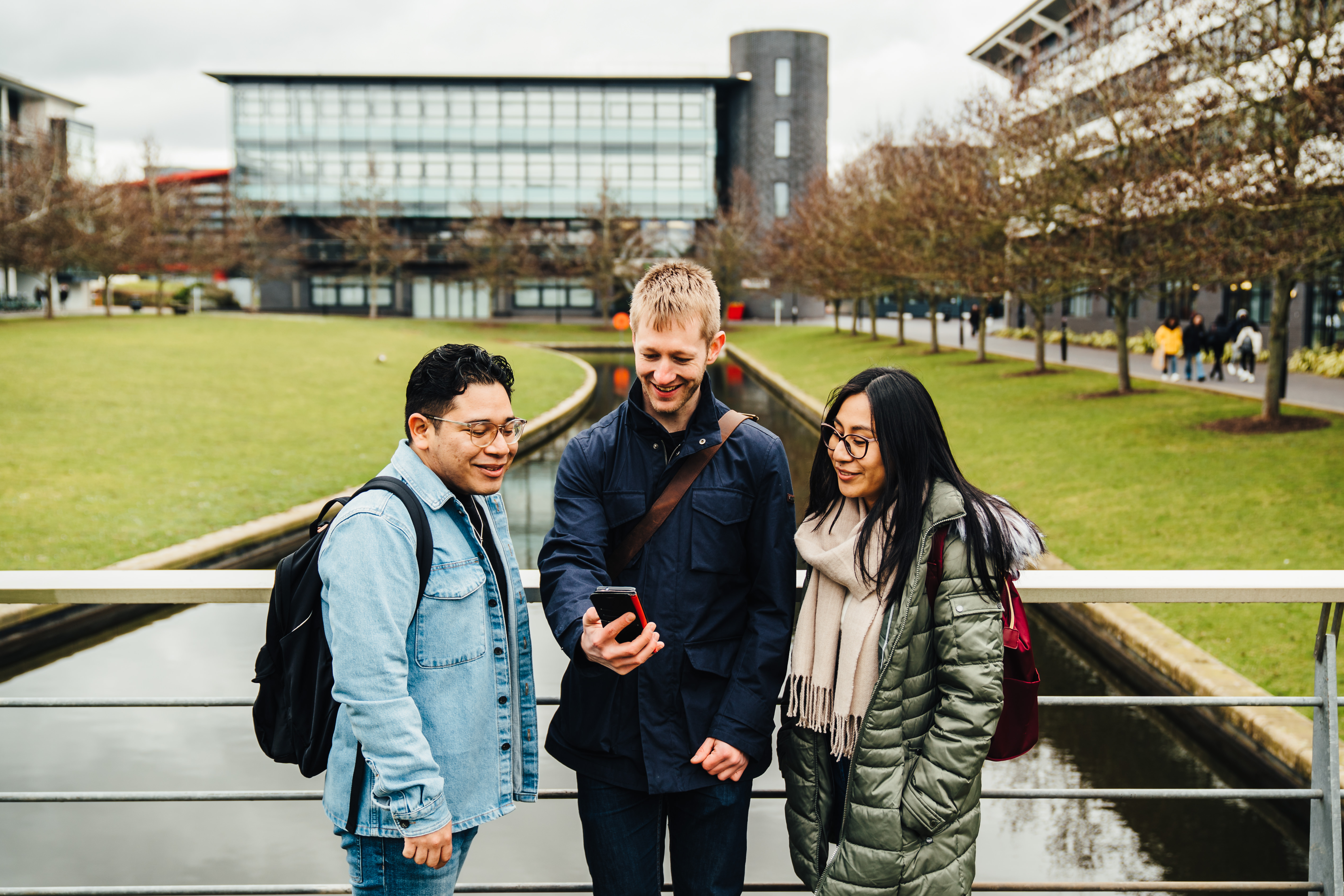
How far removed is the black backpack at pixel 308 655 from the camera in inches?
85.6

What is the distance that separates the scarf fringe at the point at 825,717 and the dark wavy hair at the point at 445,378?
96 cm

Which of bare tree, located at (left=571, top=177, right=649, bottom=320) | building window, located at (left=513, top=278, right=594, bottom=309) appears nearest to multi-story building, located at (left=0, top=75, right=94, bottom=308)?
bare tree, located at (left=571, top=177, right=649, bottom=320)

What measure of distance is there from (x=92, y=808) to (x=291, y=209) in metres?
65.5

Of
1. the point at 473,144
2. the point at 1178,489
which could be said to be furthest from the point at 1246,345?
the point at 473,144

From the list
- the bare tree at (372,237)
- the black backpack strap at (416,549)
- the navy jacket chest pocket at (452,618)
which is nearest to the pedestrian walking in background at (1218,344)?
the navy jacket chest pocket at (452,618)

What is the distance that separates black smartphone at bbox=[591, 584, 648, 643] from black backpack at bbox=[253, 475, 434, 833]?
37cm

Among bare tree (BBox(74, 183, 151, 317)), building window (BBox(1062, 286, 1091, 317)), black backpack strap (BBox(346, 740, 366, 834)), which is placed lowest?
black backpack strap (BBox(346, 740, 366, 834))

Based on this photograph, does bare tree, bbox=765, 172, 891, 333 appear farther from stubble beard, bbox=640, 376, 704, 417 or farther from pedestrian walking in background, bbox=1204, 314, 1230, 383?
stubble beard, bbox=640, 376, 704, 417

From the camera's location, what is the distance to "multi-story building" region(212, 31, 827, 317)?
2603 inches

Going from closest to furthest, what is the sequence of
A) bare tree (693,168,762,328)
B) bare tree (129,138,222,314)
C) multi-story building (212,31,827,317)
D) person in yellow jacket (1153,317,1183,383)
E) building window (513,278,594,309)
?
1. person in yellow jacket (1153,317,1183,383)
2. bare tree (129,138,222,314)
3. bare tree (693,168,762,328)
4. multi-story building (212,31,827,317)
5. building window (513,278,594,309)

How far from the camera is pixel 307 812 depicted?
21.9 feet

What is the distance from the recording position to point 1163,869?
5.86 metres

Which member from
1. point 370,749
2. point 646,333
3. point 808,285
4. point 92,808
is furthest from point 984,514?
point 808,285

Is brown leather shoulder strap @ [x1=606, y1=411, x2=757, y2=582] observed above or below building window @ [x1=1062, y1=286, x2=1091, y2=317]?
below
